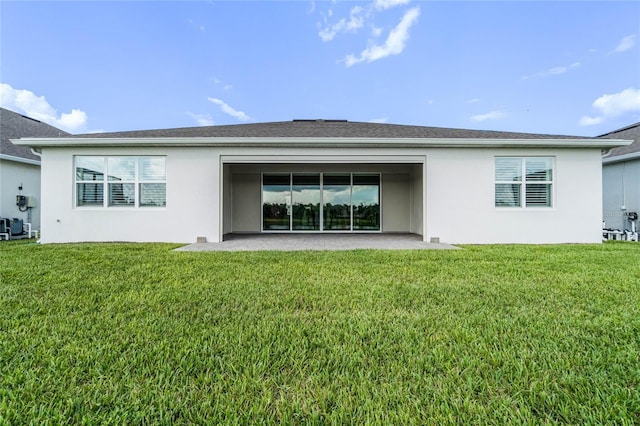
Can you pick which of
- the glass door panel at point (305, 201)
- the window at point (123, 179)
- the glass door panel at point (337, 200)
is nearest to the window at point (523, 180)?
the glass door panel at point (337, 200)

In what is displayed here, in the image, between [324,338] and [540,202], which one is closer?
[324,338]

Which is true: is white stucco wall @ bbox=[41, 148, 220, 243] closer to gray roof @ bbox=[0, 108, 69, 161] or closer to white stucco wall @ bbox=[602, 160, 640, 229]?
gray roof @ bbox=[0, 108, 69, 161]

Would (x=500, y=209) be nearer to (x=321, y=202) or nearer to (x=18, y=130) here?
(x=321, y=202)

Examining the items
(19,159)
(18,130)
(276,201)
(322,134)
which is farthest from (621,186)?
(18,130)

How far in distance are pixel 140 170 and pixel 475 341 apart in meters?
9.31

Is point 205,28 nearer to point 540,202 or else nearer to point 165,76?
point 165,76

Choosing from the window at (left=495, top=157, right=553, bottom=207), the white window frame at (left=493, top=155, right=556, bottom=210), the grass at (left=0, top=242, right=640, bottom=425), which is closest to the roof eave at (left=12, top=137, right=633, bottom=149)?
the white window frame at (left=493, top=155, right=556, bottom=210)

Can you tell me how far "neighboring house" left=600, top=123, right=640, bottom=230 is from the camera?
1037cm

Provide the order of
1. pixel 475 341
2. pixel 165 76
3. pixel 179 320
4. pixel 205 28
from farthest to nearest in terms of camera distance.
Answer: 1. pixel 165 76
2. pixel 205 28
3. pixel 179 320
4. pixel 475 341

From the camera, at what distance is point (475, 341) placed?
2373 millimetres

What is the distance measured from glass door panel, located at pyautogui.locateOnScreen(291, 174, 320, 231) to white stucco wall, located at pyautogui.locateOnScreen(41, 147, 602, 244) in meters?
3.30

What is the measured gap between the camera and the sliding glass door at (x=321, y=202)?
464 inches

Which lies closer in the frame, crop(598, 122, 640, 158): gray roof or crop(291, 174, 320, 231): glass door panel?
crop(598, 122, 640, 158): gray roof

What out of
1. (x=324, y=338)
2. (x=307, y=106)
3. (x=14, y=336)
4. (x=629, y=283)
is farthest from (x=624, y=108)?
(x=14, y=336)
